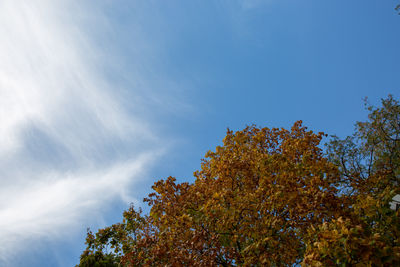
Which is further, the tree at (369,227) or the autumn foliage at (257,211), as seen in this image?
the autumn foliage at (257,211)

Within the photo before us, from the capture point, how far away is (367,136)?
970 inches

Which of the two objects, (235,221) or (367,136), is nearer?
(235,221)

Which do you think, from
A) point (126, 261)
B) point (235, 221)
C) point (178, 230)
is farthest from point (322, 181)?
point (126, 261)

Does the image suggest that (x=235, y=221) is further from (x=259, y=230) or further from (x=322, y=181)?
(x=322, y=181)

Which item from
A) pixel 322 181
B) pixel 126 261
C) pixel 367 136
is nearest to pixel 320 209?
pixel 322 181

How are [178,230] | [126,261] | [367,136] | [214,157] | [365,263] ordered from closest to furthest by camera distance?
[365,263]
[178,230]
[126,261]
[214,157]
[367,136]

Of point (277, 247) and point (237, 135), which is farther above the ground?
point (237, 135)

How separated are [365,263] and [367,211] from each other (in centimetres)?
376

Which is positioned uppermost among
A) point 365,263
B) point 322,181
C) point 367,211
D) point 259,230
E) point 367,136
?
point 367,136

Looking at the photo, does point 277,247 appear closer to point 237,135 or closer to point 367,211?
point 367,211

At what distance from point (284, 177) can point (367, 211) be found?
8.93ft

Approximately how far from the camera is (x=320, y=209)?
31.3 feet

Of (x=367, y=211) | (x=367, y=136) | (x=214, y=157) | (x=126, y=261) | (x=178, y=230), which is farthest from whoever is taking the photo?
(x=367, y=136)

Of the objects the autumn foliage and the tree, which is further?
the autumn foliage
